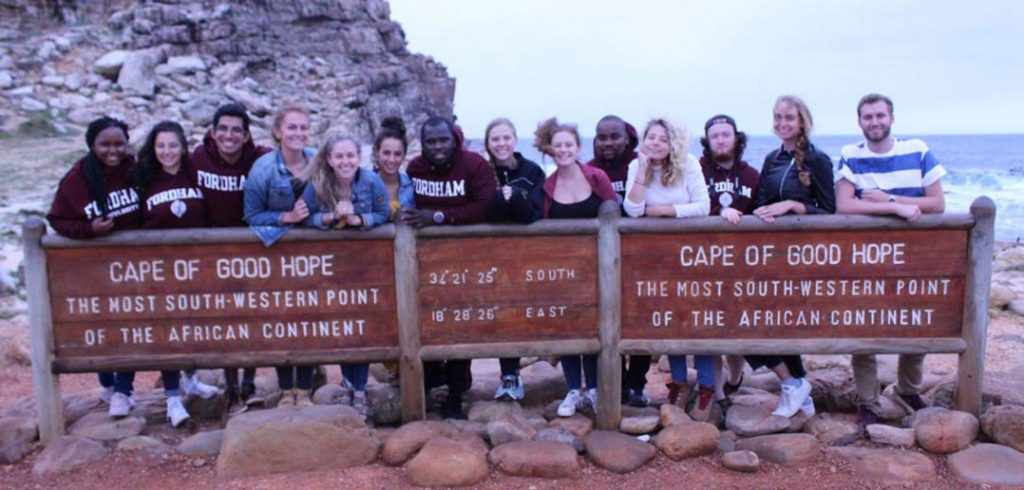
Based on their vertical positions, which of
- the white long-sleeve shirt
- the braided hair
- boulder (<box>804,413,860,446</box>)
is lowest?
boulder (<box>804,413,860,446</box>)

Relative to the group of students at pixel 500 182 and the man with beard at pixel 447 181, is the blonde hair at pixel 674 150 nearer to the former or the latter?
the group of students at pixel 500 182

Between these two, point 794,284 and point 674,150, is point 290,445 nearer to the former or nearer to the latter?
point 674,150

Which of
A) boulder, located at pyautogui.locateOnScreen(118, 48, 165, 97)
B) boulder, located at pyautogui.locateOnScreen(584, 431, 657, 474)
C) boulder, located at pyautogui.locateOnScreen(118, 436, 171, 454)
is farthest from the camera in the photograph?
boulder, located at pyautogui.locateOnScreen(118, 48, 165, 97)

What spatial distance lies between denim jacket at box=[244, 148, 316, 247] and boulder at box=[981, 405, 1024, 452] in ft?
15.7

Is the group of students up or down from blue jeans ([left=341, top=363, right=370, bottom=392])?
up

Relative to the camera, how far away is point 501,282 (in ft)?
18.4

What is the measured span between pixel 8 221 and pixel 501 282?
1225 centimetres

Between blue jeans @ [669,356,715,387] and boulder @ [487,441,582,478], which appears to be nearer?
boulder @ [487,441,582,478]

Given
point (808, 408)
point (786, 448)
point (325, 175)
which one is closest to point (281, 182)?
point (325, 175)

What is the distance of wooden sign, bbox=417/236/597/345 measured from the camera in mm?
5559

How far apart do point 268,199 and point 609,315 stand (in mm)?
2408

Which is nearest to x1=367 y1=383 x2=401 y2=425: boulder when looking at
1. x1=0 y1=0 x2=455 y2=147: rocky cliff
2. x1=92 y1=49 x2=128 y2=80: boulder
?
x1=0 y1=0 x2=455 y2=147: rocky cliff

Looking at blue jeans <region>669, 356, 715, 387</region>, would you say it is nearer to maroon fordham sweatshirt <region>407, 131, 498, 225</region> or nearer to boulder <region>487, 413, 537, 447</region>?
boulder <region>487, 413, 537, 447</region>

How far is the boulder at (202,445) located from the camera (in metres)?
5.51
